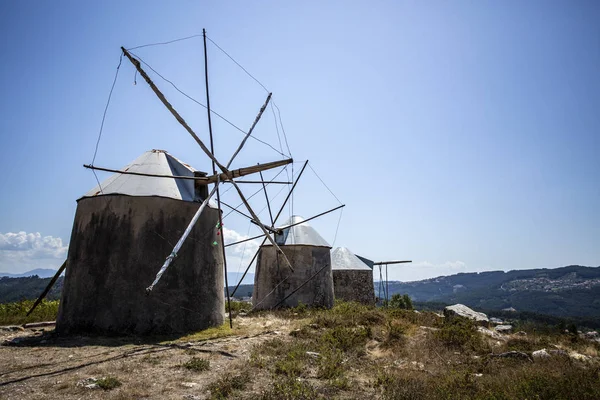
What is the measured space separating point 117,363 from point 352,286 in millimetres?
21156

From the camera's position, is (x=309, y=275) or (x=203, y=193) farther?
(x=309, y=275)

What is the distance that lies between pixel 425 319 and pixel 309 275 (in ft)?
20.4

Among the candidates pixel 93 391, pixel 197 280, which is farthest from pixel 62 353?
pixel 197 280

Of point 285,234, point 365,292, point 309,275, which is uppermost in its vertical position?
point 285,234

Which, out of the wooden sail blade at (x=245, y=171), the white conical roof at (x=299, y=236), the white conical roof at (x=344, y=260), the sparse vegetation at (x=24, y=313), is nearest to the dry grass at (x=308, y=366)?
the sparse vegetation at (x=24, y=313)

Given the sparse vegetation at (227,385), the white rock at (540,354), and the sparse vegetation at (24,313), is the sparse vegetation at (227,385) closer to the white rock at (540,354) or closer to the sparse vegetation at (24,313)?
the white rock at (540,354)

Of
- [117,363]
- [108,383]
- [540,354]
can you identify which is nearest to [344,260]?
[540,354]

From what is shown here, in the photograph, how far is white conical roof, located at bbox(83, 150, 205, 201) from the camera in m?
11.3

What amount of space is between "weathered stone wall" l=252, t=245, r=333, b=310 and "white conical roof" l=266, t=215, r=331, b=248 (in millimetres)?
295

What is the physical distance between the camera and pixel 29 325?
11.8m

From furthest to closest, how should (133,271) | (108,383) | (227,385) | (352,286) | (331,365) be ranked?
(352,286) < (133,271) < (331,365) < (227,385) < (108,383)

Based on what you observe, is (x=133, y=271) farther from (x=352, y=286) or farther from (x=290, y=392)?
(x=352, y=286)

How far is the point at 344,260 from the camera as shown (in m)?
28.2

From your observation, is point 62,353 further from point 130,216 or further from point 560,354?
point 560,354
